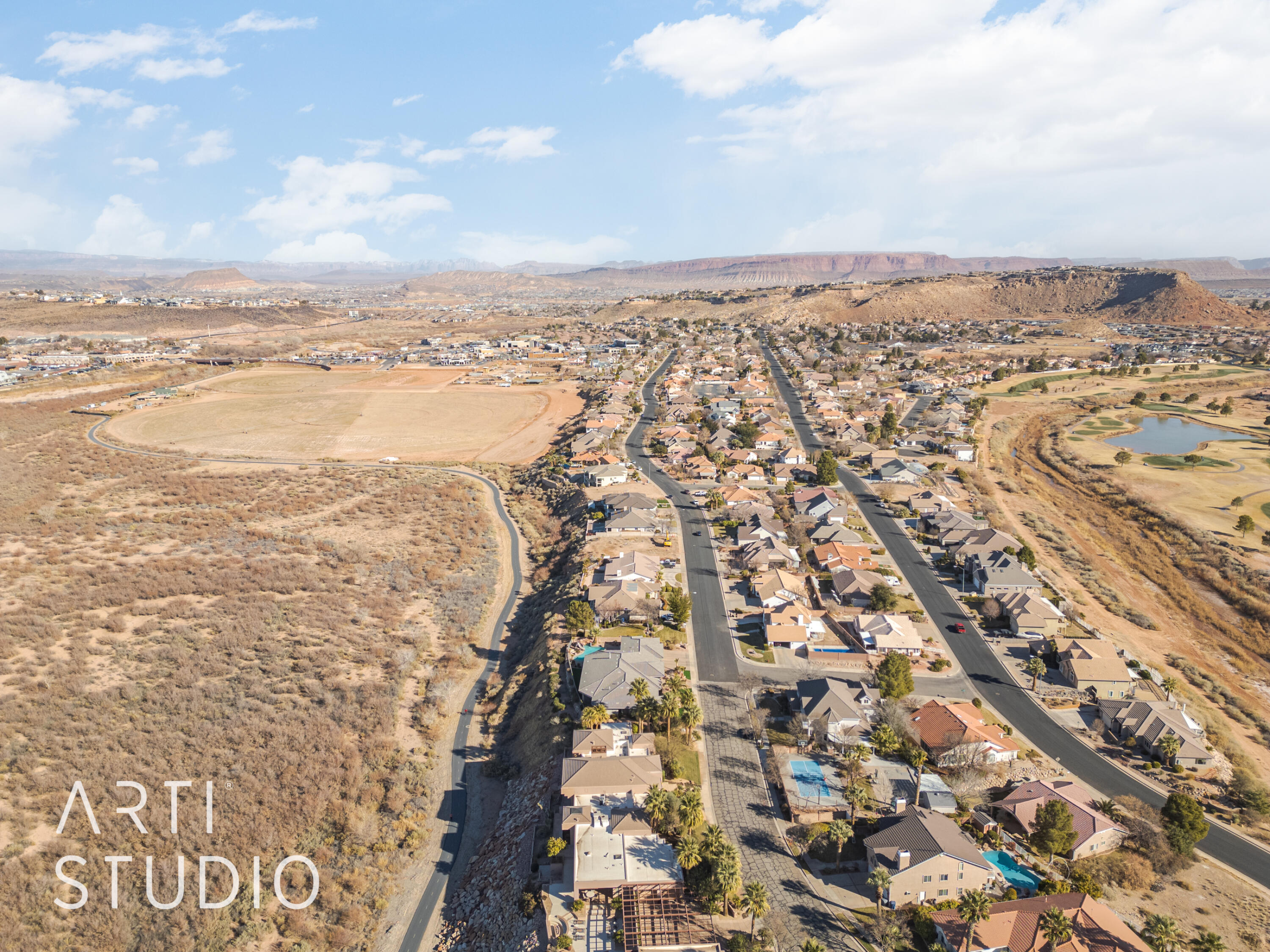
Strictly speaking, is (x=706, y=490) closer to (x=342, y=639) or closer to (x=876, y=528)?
(x=876, y=528)

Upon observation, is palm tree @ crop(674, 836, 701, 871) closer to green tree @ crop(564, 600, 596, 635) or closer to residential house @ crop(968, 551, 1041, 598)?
green tree @ crop(564, 600, 596, 635)

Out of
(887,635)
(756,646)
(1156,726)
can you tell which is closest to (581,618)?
(756,646)

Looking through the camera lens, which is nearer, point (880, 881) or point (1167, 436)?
point (880, 881)

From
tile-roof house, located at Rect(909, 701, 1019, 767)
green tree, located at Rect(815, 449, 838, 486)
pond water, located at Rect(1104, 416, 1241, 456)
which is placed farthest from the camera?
pond water, located at Rect(1104, 416, 1241, 456)

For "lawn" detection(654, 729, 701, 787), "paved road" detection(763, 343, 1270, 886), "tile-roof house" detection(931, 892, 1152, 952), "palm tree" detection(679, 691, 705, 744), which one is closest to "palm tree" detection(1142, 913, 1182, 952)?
"tile-roof house" detection(931, 892, 1152, 952)

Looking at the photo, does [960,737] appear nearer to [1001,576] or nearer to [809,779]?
[809,779]

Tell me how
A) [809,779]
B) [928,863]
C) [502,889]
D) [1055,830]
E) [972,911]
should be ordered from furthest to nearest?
1. [809,779]
2. [502,889]
3. [1055,830]
4. [928,863]
5. [972,911]

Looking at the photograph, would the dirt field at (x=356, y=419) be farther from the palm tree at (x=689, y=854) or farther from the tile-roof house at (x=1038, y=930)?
the tile-roof house at (x=1038, y=930)

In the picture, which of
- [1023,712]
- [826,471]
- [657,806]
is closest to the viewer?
[657,806]
